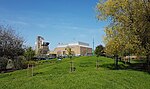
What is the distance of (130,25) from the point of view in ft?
90.4

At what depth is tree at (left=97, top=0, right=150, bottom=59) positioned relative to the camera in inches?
1065

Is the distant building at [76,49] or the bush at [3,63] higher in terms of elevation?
the distant building at [76,49]

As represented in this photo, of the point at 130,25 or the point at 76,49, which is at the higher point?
the point at 76,49

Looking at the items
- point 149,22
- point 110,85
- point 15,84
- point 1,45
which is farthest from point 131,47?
point 1,45

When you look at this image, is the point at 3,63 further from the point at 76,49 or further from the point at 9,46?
the point at 76,49

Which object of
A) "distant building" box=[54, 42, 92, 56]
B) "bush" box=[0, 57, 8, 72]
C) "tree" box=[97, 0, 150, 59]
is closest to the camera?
"tree" box=[97, 0, 150, 59]

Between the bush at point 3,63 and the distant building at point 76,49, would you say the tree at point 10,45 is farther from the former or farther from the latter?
the distant building at point 76,49

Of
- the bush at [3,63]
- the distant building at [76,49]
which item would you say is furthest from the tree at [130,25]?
the distant building at [76,49]

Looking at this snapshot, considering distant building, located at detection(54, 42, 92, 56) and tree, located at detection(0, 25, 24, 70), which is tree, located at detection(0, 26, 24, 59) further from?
distant building, located at detection(54, 42, 92, 56)

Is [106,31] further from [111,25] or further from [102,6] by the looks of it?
[102,6]

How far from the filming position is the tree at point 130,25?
2705 cm

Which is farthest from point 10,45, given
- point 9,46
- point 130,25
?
point 130,25

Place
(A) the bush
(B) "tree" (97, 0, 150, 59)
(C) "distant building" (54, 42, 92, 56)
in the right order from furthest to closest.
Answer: (C) "distant building" (54, 42, 92, 56) < (A) the bush < (B) "tree" (97, 0, 150, 59)

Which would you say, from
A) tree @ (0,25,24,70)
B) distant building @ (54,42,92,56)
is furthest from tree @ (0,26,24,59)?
distant building @ (54,42,92,56)
